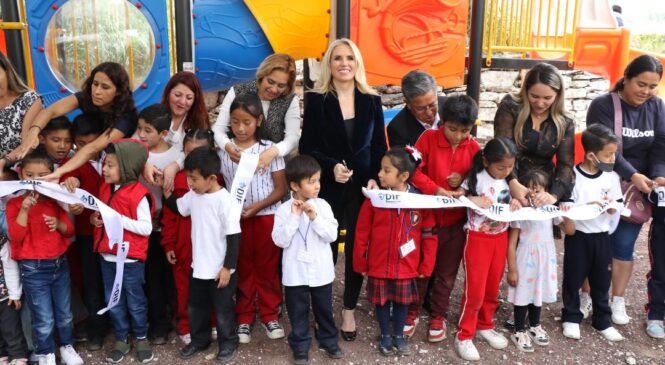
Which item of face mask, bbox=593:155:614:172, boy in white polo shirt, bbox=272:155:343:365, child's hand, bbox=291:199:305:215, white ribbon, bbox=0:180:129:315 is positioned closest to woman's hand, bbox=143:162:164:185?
white ribbon, bbox=0:180:129:315

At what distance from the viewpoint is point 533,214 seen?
3537mm

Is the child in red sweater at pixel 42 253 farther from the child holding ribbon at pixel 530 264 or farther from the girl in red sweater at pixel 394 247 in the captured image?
the child holding ribbon at pixel 530 264

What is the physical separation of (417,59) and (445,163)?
1969 millimetres

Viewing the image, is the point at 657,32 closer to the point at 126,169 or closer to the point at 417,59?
the point at 417,59

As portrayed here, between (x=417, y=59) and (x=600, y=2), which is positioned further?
(x=600, y=2)

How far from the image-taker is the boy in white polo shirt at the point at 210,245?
10.5 ft

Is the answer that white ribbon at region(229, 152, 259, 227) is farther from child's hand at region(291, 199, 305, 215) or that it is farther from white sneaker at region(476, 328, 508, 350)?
white sneaker at region(476, 328, 508, 350)

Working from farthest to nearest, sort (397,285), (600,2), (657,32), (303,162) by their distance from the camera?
(657,32), (600,2), (397,285), (303,162)

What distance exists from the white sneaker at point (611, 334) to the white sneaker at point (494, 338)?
29.9 inches

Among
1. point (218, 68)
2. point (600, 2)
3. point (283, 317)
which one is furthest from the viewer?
point (600, 2)

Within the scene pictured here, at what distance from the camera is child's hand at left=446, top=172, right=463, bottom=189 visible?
3559 millimetres

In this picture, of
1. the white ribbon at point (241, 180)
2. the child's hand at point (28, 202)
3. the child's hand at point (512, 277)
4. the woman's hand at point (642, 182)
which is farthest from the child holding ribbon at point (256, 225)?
the woman's hand at point (642, 182)

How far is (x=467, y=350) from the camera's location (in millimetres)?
3586

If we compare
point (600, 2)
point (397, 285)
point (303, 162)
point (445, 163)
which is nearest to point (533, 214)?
point (445, 163)
